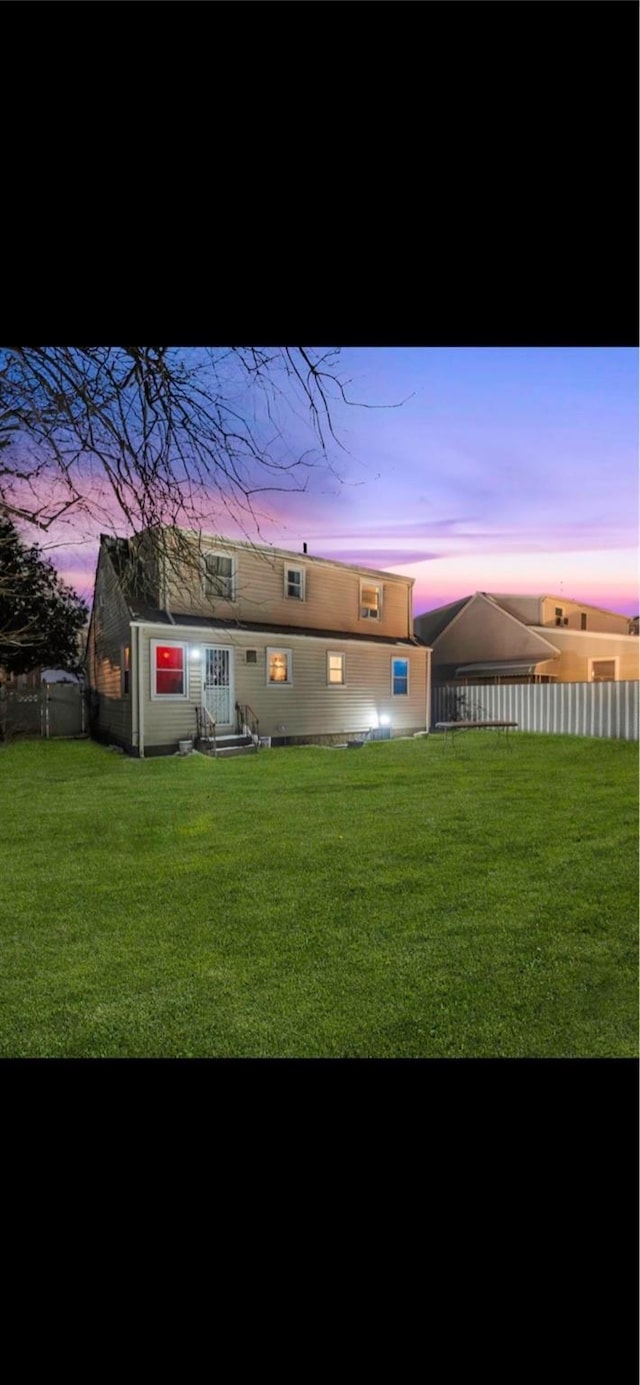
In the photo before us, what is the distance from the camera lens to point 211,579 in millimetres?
2266

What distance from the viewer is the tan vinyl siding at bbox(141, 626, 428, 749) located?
2.69 m

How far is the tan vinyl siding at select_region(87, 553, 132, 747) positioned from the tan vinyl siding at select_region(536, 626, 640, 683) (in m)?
2.03

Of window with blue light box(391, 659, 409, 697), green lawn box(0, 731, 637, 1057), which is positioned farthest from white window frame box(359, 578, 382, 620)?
green lawn box(0, 731, 637, 1057)

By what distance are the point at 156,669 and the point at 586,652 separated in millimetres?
2111

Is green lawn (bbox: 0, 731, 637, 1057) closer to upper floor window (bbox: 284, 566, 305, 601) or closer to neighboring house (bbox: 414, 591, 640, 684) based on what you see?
neighboring house (bbox: 414, 591, 640, 684)

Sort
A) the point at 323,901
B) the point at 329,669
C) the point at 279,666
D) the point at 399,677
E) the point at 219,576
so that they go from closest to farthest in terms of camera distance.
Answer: the point at 219,576 → the point at 323,901 → the point at 279,666 → the point at 329,669 → the point at 399,677

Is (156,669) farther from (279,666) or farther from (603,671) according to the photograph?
(603,671)

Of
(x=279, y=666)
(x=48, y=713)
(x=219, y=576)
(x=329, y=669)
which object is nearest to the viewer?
(x=219, y=576)

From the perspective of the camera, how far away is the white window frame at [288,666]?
2.83 metres

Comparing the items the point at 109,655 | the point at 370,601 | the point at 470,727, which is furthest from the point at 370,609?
the point at 109,655
